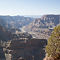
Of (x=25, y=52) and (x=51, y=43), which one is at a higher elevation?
(x=51, y=43)

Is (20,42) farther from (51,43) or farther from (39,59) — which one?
(51,43)

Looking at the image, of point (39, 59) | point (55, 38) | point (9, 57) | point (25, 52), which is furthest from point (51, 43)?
point (25, 52)

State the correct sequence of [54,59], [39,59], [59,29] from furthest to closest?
[39,59] → [59,29] → [54,59]

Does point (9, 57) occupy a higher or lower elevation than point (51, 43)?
lower

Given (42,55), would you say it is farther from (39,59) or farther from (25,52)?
(25,52)

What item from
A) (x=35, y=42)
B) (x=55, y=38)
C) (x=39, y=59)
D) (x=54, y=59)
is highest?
(x=55, y=38)

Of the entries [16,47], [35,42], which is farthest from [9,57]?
[35,42]

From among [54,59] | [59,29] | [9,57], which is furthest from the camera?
[9,57]

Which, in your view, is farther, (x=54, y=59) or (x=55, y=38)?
(x=55, y=38)

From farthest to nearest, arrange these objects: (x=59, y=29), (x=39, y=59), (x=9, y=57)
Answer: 1. (x=39, y=59)
2. (x=9, y=57)
3. (x=59, y=29)
